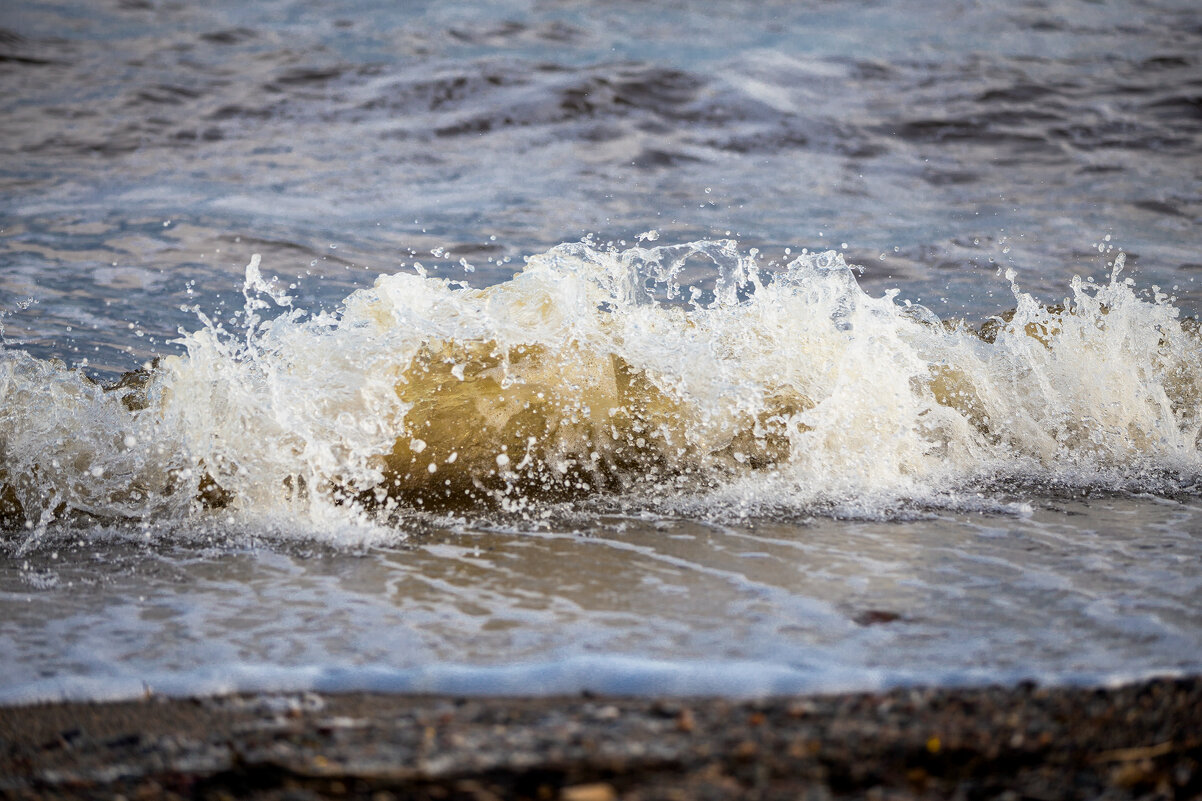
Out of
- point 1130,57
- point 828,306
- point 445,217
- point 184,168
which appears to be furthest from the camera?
point 1130,57

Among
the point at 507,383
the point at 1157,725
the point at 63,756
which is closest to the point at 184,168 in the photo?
the point at 507,383

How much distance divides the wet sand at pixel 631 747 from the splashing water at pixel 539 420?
5.42 feet

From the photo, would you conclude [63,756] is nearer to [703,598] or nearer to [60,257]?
[703,598]

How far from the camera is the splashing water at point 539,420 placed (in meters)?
3.71

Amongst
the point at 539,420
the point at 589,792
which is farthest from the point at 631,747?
the point at 539,420

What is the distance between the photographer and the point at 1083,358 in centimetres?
511

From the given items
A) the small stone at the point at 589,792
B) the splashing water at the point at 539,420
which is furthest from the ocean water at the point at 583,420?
the small stone at the point at 589,792

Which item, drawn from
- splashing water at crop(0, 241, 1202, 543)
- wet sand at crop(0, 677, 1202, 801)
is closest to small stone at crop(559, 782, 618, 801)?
wet sand at crop(0, 677, 1202, 801)

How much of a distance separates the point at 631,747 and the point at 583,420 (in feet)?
8.38

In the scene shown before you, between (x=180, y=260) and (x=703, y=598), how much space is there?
24.6 feet

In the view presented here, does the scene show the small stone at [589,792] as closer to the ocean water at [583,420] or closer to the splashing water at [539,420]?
the ocean water at [583,420]

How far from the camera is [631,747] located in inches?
63.2

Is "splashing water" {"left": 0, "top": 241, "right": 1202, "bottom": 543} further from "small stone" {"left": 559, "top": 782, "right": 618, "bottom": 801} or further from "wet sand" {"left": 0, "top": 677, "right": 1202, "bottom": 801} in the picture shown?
"small stone" {"left": 559, "top": 782, "right": 618, "bottom": 801}

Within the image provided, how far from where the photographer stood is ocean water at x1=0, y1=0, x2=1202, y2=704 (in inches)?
88.0
